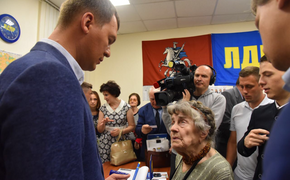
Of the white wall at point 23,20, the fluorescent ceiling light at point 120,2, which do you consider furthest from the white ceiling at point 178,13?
the white wall at point 23,20

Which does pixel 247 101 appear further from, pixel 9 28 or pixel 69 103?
pixel 9 28

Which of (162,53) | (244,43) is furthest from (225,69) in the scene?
(162,53)

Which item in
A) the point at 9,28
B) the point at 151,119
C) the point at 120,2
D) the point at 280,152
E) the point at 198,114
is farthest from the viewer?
the point at 120,2

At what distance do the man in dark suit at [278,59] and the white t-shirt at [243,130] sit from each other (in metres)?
1.17

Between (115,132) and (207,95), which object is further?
(115,132)

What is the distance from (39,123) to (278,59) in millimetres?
601

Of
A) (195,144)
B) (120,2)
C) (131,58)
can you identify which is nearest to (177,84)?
(195,144)

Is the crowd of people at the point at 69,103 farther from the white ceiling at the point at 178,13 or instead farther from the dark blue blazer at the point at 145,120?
the white ceiling at the point at 178,13

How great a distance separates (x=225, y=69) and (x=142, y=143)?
2.76 m

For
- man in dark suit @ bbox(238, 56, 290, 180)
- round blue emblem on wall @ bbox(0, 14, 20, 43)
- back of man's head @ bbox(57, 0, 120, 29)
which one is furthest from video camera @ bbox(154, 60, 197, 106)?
round blue emblem on wall @ bbox(0, 14, 20, 43)

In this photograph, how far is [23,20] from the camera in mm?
2662

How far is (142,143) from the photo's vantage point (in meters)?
2.12

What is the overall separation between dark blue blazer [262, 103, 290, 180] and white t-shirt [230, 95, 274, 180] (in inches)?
50.9

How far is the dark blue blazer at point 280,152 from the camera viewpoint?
23cm
